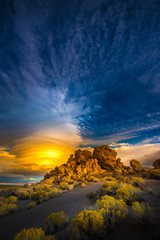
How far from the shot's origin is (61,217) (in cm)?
453

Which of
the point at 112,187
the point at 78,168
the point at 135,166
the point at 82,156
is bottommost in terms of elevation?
the point at 112,187

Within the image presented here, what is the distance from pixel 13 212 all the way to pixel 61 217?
5.98 m

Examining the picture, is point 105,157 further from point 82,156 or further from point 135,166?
point 135,166

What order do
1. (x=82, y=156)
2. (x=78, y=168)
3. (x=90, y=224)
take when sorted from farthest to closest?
(x=82, y=156), (x=78, y=168), (x=90, y=224)

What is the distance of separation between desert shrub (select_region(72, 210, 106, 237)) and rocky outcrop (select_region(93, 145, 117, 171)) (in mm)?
34138

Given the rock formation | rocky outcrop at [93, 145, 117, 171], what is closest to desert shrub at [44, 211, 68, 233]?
the rock formation

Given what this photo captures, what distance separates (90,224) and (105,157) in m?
35.1

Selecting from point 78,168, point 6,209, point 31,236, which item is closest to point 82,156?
point 78,168

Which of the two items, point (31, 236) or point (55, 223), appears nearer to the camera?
point (31, 236)

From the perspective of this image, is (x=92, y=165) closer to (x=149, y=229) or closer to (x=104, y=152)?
(x=104, y=152)

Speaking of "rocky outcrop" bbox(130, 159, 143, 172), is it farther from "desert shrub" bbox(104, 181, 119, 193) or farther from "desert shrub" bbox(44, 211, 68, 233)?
"desert shrub" bbox(44, 211, 68, 233)

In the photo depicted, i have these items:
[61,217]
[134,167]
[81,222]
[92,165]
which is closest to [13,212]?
A: [61,217]

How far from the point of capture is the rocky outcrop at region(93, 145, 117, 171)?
34781 millimetres

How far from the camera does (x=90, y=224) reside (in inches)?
140
